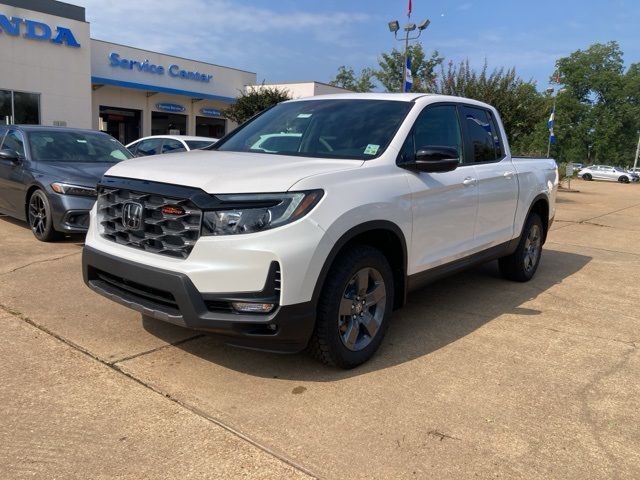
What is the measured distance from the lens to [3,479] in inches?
92.6

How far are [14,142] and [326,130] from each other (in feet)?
18.9

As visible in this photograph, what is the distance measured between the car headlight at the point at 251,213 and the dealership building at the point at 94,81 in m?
20.3

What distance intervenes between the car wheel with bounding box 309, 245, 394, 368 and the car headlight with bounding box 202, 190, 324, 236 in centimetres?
50

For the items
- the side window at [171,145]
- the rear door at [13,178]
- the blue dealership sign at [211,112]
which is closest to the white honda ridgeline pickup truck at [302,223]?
the rear door at [13,178]

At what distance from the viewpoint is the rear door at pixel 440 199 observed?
4000 mm

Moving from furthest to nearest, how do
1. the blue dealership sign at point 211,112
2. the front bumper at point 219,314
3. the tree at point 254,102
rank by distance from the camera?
the blue dealership sign at point 211,112 → the tree at point 254,102 → the front bumper at point 219,314

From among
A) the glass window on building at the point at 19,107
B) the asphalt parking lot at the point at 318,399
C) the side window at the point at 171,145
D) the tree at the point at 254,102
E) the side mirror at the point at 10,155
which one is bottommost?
the asphalt parking lot at the point at 318,399

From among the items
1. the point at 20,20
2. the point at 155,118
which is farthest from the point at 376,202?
the point at 155,118

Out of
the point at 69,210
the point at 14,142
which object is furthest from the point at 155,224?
the point at 14,142

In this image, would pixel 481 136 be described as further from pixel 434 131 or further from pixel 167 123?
pixel 167 123

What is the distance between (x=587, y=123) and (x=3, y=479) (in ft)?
289

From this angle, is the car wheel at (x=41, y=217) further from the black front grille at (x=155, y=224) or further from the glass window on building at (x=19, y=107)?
the glass window on building at (x=19, y=107)

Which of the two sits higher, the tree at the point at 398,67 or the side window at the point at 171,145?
the tree at the point at 398,67

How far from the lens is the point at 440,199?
4215mm
